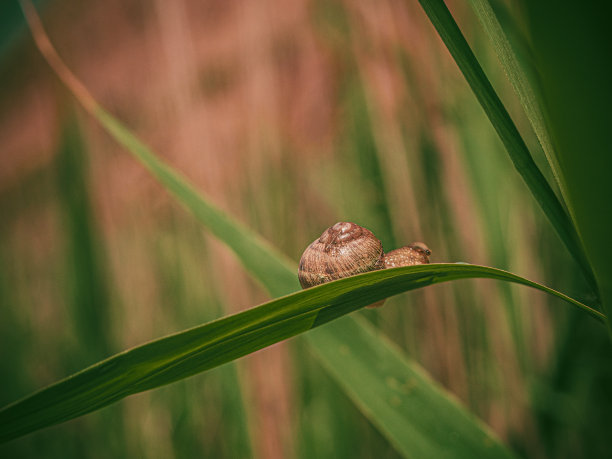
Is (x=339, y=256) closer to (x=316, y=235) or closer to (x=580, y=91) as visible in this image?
(x=580, y=91)

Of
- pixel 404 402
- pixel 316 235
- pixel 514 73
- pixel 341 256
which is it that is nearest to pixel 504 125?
pixel 514 73

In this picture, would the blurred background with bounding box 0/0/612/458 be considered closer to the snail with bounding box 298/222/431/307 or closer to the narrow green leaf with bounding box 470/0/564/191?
the snail with bounding box 298/222/431/307

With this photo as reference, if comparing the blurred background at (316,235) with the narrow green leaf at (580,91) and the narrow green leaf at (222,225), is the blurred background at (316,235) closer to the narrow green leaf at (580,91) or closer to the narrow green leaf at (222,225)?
the narrow green leaf at (222,225)

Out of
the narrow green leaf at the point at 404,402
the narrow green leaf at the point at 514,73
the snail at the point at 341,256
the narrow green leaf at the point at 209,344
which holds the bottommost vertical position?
the narrow green leaf at the point at 404,402

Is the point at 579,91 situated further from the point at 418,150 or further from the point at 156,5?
the point at 156,5

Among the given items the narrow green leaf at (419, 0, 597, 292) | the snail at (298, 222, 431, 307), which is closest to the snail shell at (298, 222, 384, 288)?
the snail at (298, 222, 431, 307)

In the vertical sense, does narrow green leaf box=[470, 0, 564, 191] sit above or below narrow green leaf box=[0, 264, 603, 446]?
above

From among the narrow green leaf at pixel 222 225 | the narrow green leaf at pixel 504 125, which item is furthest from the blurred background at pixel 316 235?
the narrow green leaf at pixel 504 125
